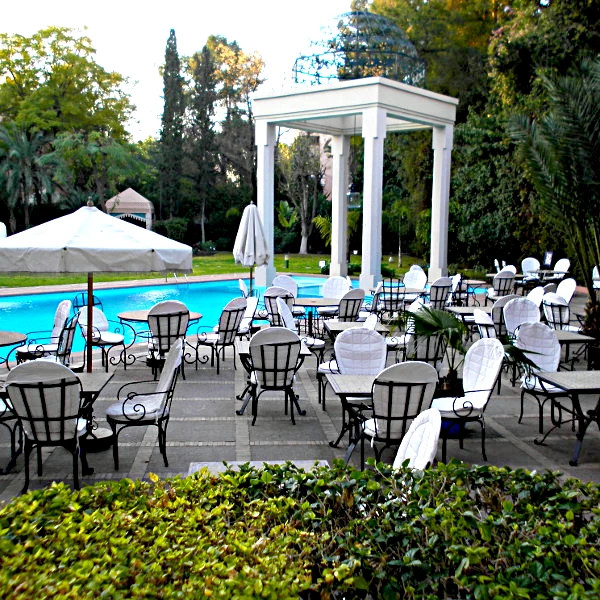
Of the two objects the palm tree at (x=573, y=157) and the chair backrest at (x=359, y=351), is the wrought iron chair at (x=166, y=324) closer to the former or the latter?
the chair backrest at (x=359, y=351)

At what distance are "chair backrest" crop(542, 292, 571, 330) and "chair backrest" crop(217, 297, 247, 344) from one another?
5.18 meters

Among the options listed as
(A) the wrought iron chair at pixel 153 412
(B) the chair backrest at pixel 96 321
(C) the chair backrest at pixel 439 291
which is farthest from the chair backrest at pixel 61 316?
(C) the chair backrest at pixel 439 291

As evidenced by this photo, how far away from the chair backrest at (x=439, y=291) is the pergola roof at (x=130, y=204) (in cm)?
2900

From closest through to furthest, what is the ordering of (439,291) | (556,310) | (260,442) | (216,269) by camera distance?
(260,442) < (556,310) < (439,291) < (216,269)

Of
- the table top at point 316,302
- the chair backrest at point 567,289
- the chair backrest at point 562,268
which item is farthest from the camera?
the chair backrest at point 562,268

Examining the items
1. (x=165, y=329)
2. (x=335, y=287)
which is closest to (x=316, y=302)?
(x=335, y=287)

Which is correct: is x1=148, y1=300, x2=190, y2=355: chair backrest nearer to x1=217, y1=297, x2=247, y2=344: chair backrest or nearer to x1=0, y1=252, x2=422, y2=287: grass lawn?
x1=217, y1=297, x2=247, y2=344: chair backrest

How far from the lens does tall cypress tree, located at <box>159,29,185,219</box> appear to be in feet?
132

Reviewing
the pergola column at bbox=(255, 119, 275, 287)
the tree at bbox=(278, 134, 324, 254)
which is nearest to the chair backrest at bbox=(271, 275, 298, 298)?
the pergola column at bbox=(255, 119, 275, 287)

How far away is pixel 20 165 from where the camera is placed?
3375 centimetres

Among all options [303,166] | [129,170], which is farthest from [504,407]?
[129,170]

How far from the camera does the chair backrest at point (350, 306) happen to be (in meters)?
11.6

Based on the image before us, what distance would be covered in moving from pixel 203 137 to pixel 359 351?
120 feet

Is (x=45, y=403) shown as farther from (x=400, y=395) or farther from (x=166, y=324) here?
(x=166, y=324)
